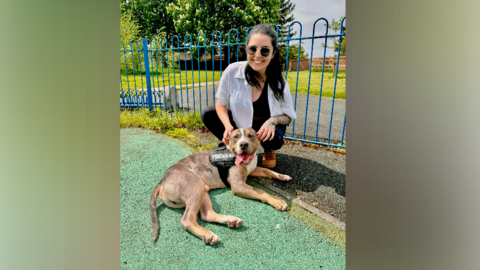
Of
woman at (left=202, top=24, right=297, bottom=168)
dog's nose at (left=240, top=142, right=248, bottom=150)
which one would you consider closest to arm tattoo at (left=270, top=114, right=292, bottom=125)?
woman at (left=202, top=24, right=297, bottom=168)

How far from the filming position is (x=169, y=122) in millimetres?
1994

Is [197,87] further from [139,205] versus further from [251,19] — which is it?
[139,205]

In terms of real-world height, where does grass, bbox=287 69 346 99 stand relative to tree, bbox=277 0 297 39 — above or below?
below

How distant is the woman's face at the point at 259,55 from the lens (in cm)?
151

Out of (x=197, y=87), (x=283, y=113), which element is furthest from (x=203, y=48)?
(x=283, y=113)

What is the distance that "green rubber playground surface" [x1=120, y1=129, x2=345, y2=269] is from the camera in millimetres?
1327

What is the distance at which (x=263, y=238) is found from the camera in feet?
4.69

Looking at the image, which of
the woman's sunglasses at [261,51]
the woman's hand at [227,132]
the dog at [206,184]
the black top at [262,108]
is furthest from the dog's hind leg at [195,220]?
the woman's sunglasses at [261,51]

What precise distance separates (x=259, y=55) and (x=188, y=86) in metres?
0.64

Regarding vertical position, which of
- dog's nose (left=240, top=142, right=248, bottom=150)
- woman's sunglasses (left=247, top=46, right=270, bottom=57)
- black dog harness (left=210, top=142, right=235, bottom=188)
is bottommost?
black dog harness (left=210, top=142, right=235, bottom=188)

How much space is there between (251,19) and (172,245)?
1364mm

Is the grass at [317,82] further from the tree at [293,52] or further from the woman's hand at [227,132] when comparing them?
the woman's hand at [227,132]

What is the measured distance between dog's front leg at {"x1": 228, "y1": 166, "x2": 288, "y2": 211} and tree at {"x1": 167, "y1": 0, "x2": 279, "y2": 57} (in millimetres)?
801

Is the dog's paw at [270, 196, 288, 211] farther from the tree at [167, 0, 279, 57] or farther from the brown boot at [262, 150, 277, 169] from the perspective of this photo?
the tree at [167, 0, 279, 57]
